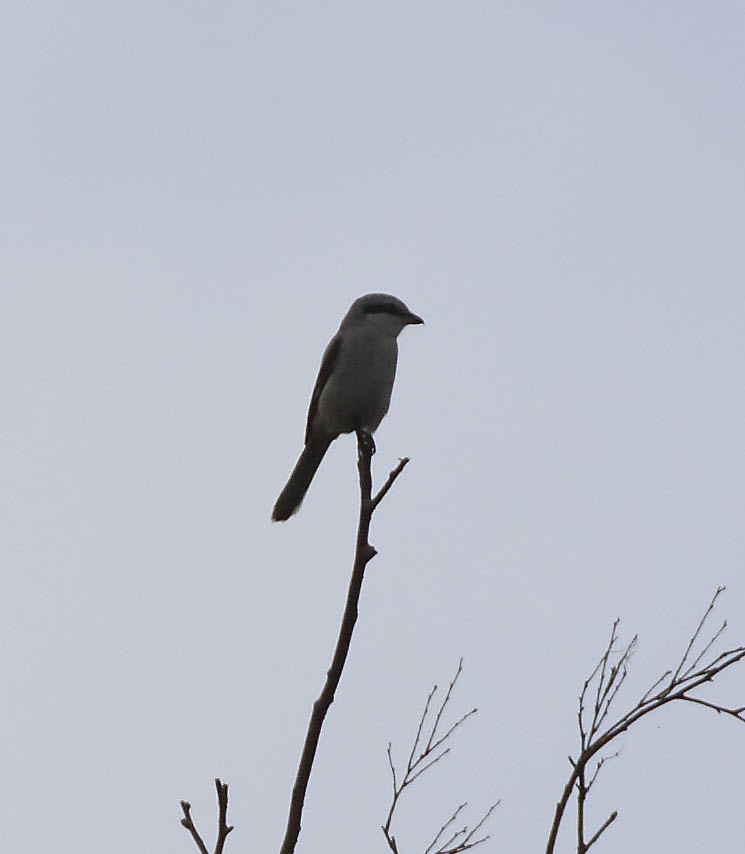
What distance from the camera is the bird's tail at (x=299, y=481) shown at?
23.1 ft

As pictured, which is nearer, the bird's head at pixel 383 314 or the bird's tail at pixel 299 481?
the bird's head at pixel 383 314

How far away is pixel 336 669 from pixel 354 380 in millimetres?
3887

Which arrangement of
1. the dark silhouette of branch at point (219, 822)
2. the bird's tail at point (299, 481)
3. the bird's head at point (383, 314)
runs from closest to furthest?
1. the dark silhouette of branch at point (219, 822)
2. the bird's head at point (383, 314)
3. the bird's tail at point (299, 481)

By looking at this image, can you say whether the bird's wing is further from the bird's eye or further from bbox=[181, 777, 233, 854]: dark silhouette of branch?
bbox=[181, 777, 233, 854]: dark silhouette of branch

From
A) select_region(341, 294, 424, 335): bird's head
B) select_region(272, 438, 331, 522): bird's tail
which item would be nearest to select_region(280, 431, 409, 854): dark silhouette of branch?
select_region(341, 294, 424, 335): bird's head

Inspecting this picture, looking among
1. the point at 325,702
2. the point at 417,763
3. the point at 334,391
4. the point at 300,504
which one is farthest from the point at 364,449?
the point at 300,504

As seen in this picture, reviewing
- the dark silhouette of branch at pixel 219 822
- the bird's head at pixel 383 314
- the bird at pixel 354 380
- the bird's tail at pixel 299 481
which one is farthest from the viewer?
the bird's tail at pixel 299 481

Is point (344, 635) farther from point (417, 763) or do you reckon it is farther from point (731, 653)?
point (731, 653)

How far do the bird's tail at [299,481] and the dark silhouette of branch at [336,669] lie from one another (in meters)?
3.80

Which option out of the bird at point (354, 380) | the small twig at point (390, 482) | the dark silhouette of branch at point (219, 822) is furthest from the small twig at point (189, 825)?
the bird at point (354, 380)

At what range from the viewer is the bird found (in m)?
6.43

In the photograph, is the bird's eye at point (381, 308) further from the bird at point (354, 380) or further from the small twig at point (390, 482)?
the small twig at point (390, 482)

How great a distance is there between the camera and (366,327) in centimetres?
665

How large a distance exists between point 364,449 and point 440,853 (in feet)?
4.52
